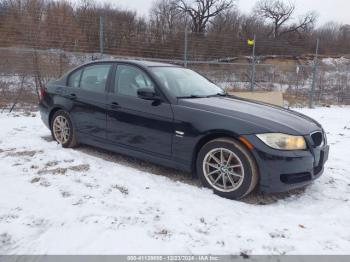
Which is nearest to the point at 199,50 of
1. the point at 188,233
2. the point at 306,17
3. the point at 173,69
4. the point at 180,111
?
the point at 173,69

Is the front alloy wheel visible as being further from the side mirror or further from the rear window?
the rear window

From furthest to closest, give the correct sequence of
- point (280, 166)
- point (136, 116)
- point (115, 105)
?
point (115, 105)
point (136, 116)
point (280, 166)

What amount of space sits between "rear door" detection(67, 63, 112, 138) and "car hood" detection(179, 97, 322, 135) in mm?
1338

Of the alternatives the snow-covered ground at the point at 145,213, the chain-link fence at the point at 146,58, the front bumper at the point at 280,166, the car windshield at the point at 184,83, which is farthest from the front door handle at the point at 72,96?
the chain-link fence at the point at 146,58

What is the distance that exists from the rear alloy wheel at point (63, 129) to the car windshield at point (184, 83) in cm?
175

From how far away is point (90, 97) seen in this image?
459cm

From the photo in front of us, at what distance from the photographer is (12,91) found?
873cm

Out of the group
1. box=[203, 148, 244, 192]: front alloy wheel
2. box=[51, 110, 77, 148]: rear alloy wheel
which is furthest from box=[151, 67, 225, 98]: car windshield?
box=[51, 110, 77, 148]: rear alloy wheel

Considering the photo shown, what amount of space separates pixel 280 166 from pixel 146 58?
23.0 feet

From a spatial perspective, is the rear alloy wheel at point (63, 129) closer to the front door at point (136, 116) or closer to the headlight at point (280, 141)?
the front door at point (136, 116)

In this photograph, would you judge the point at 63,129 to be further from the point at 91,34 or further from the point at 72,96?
the point at 91,34

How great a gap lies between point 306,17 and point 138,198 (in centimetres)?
4578

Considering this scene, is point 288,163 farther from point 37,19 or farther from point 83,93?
point 37,19

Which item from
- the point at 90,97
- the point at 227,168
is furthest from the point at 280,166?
the point at 90,97
